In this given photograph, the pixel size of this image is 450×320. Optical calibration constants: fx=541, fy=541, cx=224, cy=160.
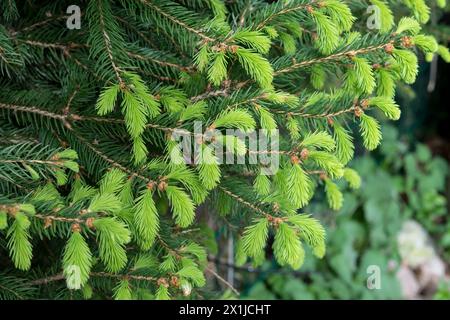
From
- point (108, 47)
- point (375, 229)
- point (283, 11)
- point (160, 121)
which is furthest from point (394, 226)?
point (108, 47)

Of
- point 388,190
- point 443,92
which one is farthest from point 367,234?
point 443,92

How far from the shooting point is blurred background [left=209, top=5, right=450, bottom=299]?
12.7ft

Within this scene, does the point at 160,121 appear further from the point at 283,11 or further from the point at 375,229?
the point at 375,229

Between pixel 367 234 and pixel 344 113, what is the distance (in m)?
2.96

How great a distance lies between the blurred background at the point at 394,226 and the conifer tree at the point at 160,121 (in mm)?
1623

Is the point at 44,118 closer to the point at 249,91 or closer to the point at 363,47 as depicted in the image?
the point at 249,91

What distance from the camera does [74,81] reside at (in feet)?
5.79

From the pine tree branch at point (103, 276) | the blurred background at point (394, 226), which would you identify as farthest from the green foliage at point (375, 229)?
the pine tree branch at point (103, 276)

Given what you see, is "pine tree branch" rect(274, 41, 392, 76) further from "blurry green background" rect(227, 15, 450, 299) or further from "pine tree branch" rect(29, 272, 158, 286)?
"blurry green background" rect(227, 15, 450, 299)

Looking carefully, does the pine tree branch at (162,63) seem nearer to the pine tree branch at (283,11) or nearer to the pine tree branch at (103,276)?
the pine tree branch at (283,11)

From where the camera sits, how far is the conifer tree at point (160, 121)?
1.59m

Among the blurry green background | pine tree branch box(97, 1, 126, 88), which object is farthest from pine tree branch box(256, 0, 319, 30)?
the blurry green background

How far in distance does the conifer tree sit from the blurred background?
1623 millimetres

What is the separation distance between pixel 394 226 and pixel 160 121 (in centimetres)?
331
